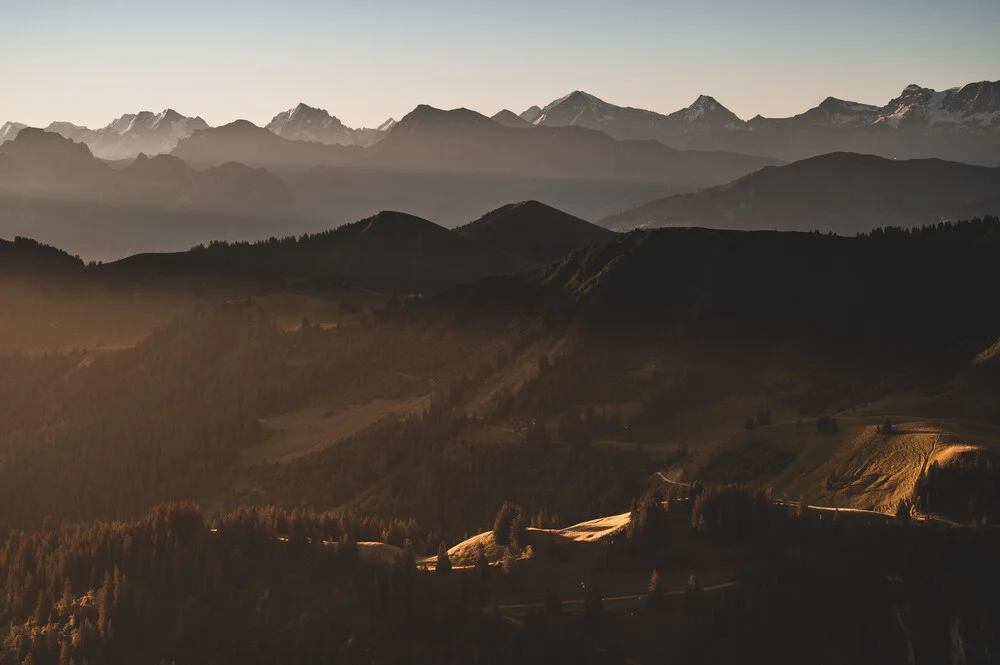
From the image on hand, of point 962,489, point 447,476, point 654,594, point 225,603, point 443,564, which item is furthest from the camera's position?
point 447,476

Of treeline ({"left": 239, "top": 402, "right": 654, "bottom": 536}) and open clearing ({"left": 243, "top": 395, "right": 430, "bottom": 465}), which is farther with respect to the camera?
open clearing ({"left": 243, "top": 395, "right": 430, "bottom": 465})

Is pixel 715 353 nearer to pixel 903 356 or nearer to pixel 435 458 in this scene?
pixel 903 356

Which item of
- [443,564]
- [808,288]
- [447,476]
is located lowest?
[447,476]

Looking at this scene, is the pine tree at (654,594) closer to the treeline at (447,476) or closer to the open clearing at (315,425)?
the treeline at (447,476)

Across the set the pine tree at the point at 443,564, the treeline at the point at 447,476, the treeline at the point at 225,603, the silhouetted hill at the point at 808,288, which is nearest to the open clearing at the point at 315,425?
the treeline at the point at 447,476

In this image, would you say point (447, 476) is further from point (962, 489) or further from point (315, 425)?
point (962, 489)

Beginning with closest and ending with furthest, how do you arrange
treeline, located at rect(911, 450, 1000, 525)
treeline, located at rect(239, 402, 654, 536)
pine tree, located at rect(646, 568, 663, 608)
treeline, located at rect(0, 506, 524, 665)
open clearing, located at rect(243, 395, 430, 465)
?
pine tree, located at rect(646, 568, 663, 608), treeline, located at rect(0, 506, 524, 665), treeline, located at rect(911, 450, 1000, 525), treeline, located at rect(239, 402, 654, 536), open clearing, located at rect(243, 395, 430, 465)

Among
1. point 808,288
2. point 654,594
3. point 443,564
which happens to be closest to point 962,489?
point 654,594

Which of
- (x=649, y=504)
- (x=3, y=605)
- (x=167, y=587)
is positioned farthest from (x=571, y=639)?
(x=3, y=605)

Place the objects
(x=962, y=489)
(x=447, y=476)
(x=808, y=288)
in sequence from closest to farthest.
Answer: (x=962, y=489) < (x=447, y=476) < (x=808, y=288)

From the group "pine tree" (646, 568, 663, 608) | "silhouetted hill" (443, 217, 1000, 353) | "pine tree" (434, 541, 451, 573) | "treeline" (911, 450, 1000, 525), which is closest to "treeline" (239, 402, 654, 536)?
"silhouetted hill" (443, 217, 1000, 353)

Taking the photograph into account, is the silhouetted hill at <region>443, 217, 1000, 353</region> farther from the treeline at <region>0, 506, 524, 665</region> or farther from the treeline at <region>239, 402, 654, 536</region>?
the treeline at <region>0, 506, 524, 665</region>
